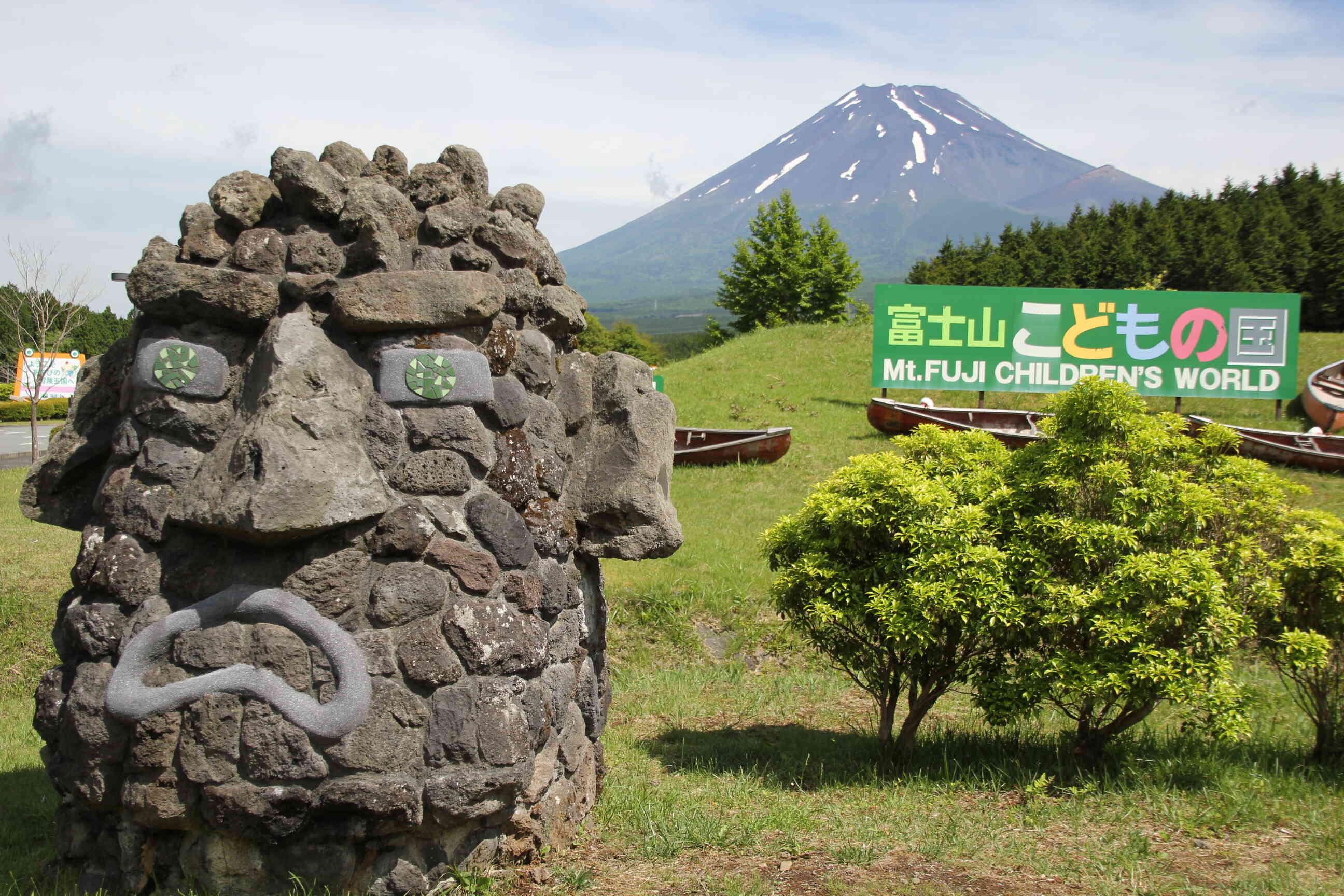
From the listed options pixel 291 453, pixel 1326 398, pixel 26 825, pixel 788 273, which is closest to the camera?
pixel 291 453

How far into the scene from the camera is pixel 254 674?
4027 mm

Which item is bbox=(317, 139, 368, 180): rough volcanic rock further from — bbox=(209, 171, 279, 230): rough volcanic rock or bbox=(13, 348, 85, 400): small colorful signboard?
bbox=(13, 348, 85, 400): small colorful signboard

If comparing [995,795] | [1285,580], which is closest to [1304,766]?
[1285,580]

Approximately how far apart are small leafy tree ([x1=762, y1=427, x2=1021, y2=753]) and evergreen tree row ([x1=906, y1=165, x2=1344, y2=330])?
89.3ft

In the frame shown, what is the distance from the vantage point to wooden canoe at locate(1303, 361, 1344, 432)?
1809 centimetres

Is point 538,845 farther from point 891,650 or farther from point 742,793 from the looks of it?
point 891,650

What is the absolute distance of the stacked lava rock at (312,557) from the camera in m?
4.03

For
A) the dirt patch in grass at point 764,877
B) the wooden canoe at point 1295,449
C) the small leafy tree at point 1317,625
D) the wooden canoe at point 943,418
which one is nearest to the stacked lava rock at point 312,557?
the dirt patch in grass at point 764,877

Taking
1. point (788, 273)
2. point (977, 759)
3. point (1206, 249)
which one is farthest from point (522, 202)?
point (788, 273)

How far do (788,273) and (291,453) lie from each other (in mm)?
39616

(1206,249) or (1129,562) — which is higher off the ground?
(1206,249)

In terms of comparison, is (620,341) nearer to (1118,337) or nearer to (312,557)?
(1118,337)

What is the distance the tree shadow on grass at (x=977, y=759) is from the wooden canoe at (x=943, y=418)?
10.8 meters

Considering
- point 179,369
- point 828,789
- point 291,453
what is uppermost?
point 179,369
